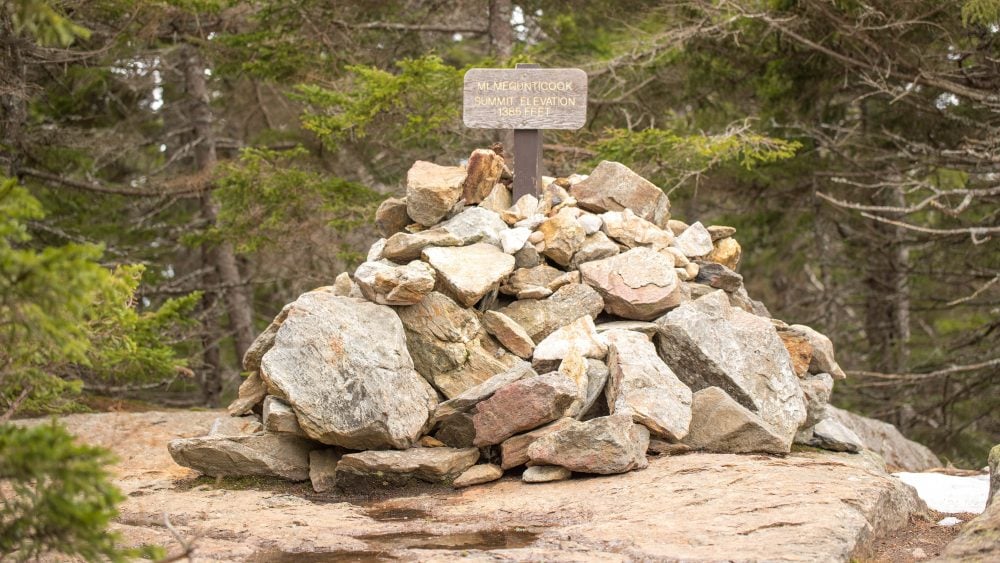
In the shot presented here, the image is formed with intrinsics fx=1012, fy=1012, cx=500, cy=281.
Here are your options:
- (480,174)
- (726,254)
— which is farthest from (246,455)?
(726,254)

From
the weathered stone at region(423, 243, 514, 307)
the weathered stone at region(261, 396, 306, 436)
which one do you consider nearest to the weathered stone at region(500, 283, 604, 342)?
the weathered stone at region(423, 243, 514, 307)

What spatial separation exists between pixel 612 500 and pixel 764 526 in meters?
1.12

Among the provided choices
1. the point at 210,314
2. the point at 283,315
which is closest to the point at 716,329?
the point at 283,315

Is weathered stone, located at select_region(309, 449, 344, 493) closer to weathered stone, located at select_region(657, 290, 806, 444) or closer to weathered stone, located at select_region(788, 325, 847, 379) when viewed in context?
weathered stone, located at select_region(657, 290, 806, 444)

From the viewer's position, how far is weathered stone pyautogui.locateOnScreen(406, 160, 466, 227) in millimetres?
9023

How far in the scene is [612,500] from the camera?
254 inches

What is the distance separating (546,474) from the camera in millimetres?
7188

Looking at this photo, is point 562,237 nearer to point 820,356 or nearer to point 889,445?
point 820,356

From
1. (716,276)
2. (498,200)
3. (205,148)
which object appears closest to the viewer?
(716,276)

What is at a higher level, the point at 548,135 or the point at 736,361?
the point at 548,135

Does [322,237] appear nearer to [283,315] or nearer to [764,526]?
[283,315]

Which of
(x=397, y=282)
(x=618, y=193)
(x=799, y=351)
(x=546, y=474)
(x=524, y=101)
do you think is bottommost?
(x=546, y=474)

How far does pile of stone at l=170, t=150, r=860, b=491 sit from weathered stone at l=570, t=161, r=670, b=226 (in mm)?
16

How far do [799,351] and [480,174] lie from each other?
330 centimetres
